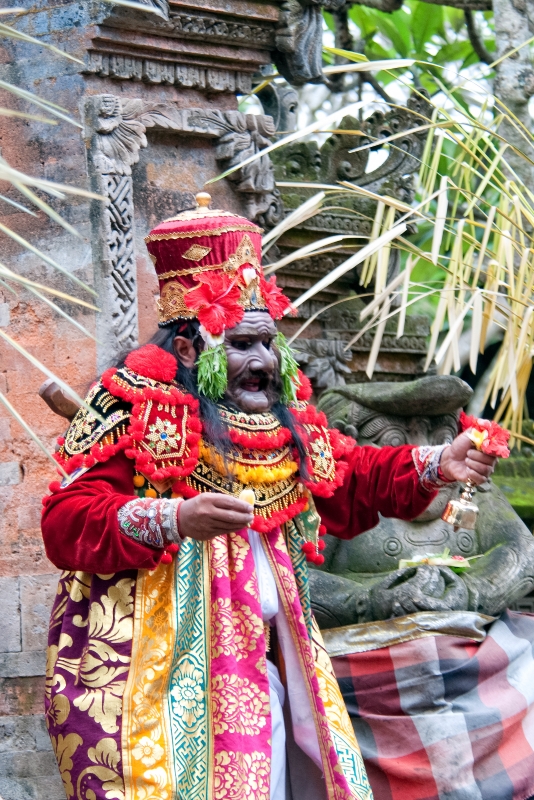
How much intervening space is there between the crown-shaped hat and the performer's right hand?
0.60 metres

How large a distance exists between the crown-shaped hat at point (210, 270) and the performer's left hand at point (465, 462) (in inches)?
24.6

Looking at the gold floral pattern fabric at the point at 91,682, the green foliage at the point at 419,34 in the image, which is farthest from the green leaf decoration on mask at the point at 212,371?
the green foliage at the point at 419,34

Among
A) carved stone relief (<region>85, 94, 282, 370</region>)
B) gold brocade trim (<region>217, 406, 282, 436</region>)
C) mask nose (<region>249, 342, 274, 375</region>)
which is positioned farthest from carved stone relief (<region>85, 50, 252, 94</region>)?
gold brocade trim (<region>217, 406, 282, 436</region>)

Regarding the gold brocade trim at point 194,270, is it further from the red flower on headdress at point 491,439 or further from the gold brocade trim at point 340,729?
the gold brocade trim at point 340,729

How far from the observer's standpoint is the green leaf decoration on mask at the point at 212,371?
3.33m

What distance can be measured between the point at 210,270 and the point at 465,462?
0.87m

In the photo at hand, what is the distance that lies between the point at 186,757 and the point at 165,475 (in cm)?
71

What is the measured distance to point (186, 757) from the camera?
10.4 ft

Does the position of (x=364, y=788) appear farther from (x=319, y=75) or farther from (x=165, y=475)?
(x=319, y=75)

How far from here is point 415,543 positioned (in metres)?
4.49

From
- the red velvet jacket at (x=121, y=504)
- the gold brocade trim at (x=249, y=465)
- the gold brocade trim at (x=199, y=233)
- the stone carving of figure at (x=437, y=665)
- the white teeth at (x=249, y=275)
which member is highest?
the gold brocade trim at (x=199, y=233)

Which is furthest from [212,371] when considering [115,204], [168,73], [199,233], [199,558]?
[168,73]

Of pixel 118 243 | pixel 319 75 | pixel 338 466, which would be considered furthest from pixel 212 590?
pixel 319 75

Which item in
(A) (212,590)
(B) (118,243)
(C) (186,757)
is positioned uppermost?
(B) (118,243)
